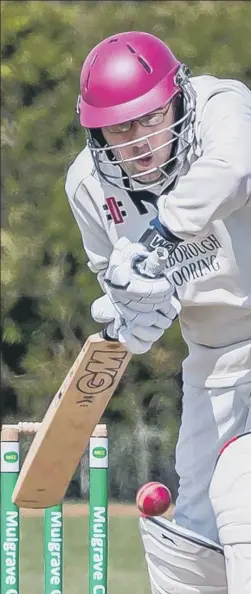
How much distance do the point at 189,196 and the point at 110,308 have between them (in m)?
0.44

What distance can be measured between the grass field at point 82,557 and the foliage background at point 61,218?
0.68 m

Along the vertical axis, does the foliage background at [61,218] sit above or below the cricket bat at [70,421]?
below

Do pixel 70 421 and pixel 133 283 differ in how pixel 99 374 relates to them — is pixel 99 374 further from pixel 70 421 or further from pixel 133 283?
pixel 133 283

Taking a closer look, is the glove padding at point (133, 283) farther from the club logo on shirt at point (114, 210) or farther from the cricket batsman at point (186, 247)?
the club logo on shirt at point (114, 210)

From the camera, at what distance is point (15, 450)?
177 inches

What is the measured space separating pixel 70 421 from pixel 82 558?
2.69 meters

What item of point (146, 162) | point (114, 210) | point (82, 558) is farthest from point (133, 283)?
point (82, 558)

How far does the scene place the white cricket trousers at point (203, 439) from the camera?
3.74 metres

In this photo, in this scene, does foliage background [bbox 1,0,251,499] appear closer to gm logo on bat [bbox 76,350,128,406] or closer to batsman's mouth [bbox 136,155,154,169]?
gm logo on bat [bbox 76,350,128,406]

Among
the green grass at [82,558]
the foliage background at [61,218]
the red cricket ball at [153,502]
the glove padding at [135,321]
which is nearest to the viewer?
the glove padding at [135,321]

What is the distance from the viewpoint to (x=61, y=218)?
26.4 ft

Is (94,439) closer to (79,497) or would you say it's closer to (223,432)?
(223,432)

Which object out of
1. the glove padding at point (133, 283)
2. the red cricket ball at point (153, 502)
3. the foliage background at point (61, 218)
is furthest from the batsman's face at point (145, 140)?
the foliage background at point (61, 218)

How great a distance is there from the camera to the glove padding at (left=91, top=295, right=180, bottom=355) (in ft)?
11.0
